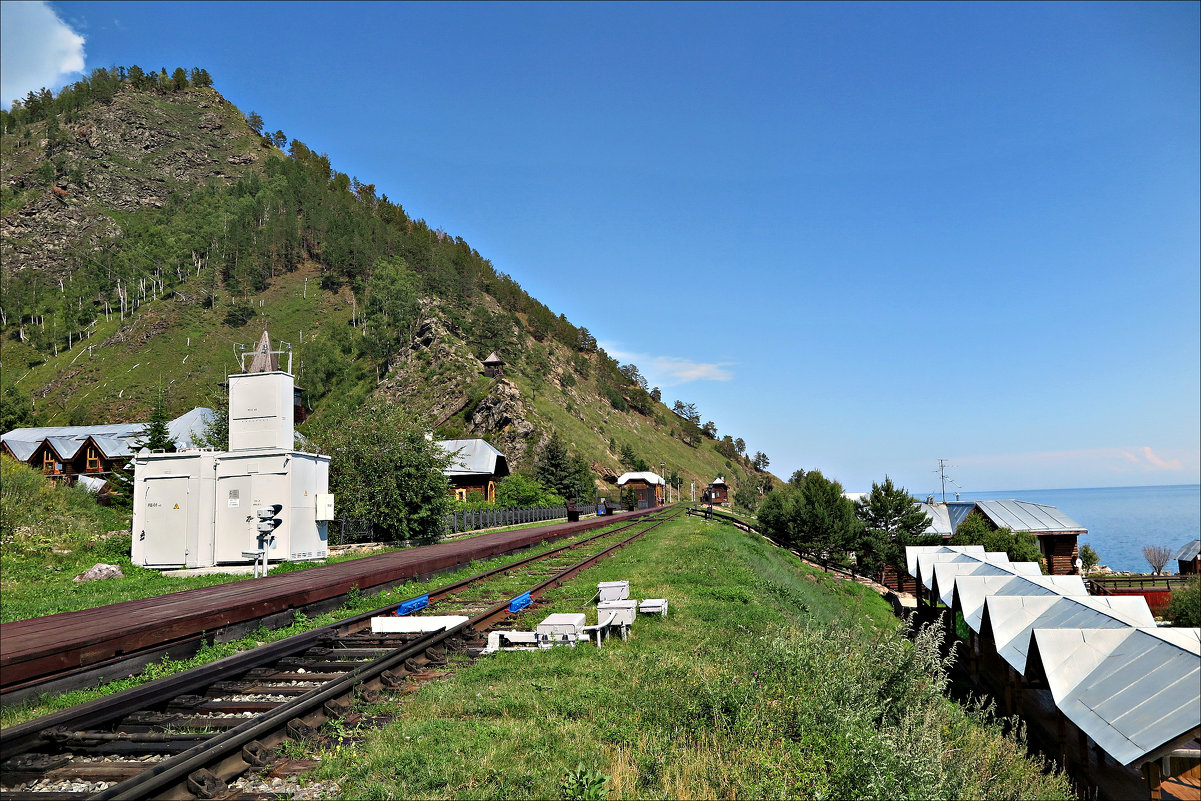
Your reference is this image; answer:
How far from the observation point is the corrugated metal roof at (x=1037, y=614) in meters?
12.2

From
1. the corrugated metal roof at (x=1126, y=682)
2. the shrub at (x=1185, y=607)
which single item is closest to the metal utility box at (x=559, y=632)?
the corrugated metal roof at (x=1126, y=682)

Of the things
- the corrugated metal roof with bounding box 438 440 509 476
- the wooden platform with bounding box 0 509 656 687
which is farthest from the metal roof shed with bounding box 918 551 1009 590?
the corrugated metal roof with bounding box 438 440 509 476

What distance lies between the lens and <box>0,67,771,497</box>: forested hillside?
9350 centimetres

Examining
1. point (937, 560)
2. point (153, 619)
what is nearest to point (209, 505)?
point (153, 619)

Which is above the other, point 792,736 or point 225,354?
point 225,354

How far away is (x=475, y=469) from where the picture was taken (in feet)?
211

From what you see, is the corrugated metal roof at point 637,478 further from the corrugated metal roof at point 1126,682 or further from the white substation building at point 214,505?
the corrugated metal roof at point 1126,682

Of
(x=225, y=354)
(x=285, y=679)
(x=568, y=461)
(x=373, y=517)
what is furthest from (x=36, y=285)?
(x=285, y=679)

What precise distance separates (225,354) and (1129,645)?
110 meters

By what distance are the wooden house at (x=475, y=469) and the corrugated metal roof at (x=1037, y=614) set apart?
5179 centimetres

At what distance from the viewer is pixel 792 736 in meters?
5.81

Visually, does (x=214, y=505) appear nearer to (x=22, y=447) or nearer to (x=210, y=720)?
(x=210, y=720)

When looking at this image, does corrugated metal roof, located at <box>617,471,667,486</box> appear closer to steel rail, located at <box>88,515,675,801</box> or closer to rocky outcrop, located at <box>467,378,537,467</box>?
rocky outcrop, located at <box>467,378,537,467</box>

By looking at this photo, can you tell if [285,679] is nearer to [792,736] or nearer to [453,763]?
[453,763]
